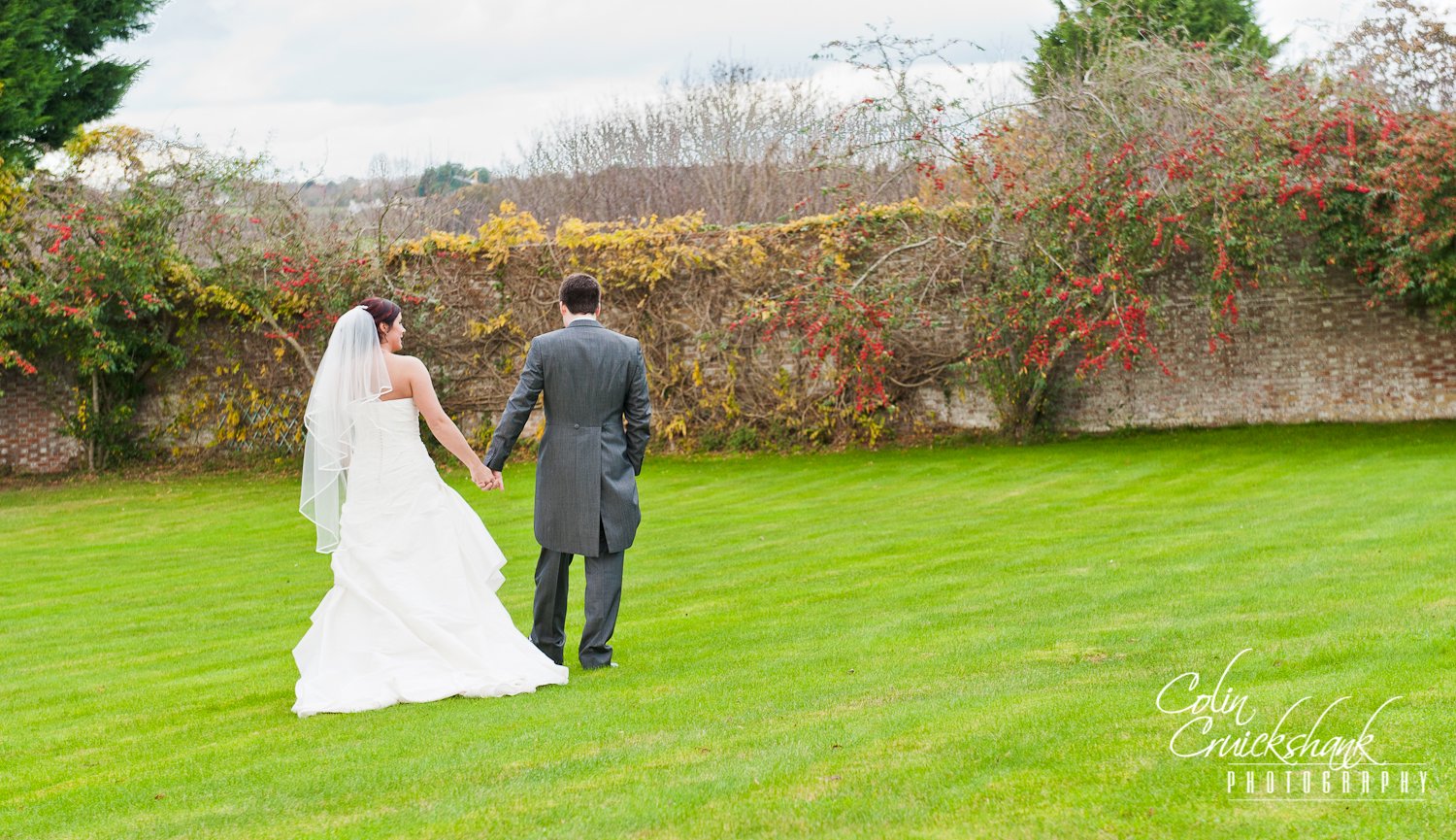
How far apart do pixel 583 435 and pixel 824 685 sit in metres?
1.67

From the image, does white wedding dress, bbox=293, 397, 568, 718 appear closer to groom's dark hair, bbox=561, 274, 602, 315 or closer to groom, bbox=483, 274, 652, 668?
groom, bbox=483, 274, 652, 668

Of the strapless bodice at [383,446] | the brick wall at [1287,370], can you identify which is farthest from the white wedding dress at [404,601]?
the brick wall at [1287,370]

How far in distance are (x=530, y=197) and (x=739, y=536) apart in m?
25.7

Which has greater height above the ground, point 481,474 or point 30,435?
point 481,474

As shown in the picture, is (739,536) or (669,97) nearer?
(739,536)

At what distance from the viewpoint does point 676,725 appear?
4801 mm

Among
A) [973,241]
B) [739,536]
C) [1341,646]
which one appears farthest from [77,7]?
[1341,646]

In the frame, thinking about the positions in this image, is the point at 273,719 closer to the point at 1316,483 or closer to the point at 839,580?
the point at 839,580

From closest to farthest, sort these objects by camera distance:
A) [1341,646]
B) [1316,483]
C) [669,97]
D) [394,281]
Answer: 1. [1341,646]
2. [1316,483]
3. [394,281]
4. [669,97]

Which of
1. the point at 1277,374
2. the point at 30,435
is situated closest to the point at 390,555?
the point at 1277,374

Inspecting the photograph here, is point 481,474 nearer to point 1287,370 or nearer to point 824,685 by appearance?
A: point 824,685

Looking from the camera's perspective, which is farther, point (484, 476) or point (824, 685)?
point (484, 476)

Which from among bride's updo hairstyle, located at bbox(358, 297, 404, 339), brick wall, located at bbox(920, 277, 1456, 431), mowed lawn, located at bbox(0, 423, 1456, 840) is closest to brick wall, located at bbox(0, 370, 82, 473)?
mowed lawn, located at bbox(0, 423, 1456, 840)

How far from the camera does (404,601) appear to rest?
5.91 metres
